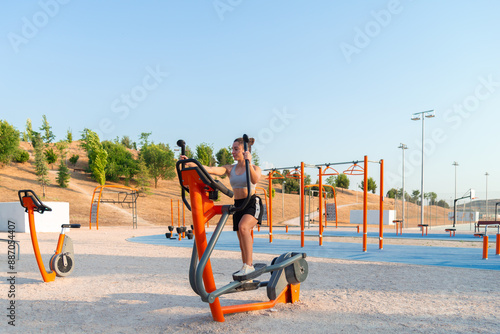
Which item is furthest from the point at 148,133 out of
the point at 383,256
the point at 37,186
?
the point at 383,256

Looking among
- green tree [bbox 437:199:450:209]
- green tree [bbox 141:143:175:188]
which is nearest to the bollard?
green tree [bbox 437:199:450:209]

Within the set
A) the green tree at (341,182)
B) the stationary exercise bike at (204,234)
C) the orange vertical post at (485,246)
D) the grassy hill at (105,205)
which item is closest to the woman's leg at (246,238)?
the stationary exercise bike at (204,234)

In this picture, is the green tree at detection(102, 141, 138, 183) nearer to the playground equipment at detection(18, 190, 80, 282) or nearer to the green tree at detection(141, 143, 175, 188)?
the green tree at detection(141, 143, 175, 188)

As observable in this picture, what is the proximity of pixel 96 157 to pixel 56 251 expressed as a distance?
1669 inches

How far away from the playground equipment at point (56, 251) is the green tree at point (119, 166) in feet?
140

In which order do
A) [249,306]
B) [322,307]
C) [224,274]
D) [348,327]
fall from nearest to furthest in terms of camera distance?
[348,327] < [249,306] < [322,307] < [224,274]

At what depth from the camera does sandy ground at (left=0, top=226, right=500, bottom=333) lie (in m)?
3.54

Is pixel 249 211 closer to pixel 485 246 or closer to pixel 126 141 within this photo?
pixel 485 246

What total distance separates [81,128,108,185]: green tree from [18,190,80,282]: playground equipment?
132ft

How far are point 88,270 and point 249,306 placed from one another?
14.6 feet

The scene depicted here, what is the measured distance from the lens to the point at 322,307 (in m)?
4.26

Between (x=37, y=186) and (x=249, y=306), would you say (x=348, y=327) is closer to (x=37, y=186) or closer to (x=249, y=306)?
(x=249, y=306)

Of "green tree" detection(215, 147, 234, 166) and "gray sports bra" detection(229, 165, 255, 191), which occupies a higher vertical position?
"green tree" detection(215, 147, 234, 166)

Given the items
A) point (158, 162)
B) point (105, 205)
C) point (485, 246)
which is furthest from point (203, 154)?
point (485, 246)
